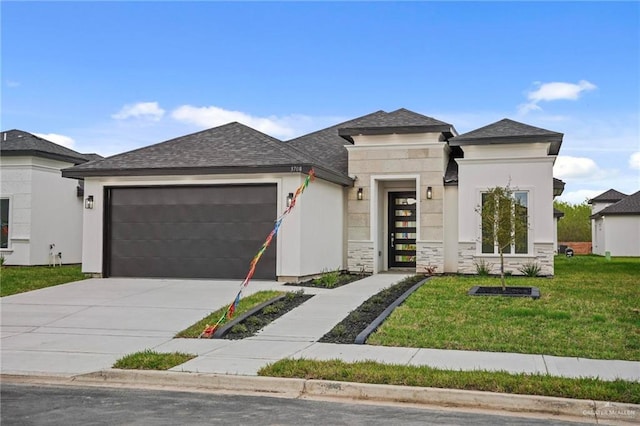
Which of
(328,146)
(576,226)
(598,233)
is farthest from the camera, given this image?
(576,226)

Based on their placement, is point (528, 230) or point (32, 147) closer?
point (528, 230)

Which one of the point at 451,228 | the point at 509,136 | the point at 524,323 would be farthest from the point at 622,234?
the point at 524,323

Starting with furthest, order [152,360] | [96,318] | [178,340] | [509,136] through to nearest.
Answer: [509,136]
[96,318]
[178,340]
[152,360]

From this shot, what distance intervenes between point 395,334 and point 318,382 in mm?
2932

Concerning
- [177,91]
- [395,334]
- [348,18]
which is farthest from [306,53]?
[395,334]

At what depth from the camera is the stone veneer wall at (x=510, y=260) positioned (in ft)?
59.9

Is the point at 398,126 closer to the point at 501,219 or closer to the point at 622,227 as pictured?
the point at 501,219

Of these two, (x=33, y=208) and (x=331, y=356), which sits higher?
(x=33, y=208)

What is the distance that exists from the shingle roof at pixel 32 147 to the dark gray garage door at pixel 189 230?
249 inches

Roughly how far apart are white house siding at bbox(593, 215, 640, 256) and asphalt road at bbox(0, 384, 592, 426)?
116 feet

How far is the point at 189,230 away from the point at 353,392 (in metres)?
10.6

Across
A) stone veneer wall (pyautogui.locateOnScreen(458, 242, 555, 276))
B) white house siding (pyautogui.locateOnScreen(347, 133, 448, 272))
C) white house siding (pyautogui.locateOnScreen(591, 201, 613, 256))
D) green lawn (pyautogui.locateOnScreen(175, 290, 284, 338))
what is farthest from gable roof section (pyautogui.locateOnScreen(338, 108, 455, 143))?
white house siding (pyautogui.locateOnScreen(591, 201, 613, 256))

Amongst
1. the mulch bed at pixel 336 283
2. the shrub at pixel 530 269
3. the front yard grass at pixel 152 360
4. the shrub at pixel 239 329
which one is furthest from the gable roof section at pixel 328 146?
the front yard grass at pixel 152 360

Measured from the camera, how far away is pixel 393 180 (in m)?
19.9
